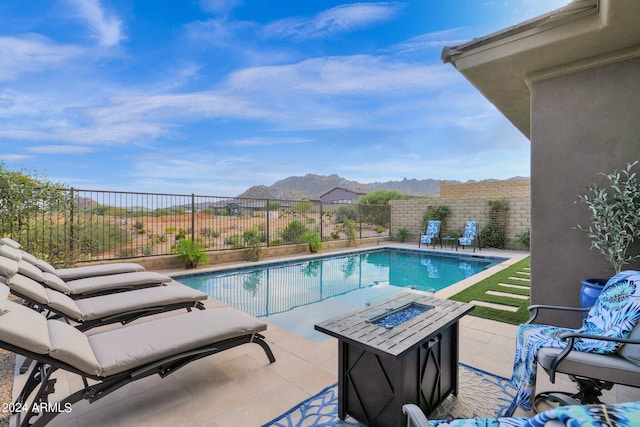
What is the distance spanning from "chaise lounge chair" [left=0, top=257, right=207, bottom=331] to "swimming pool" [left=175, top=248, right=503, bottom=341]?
149cm

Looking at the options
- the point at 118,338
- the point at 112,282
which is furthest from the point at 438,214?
the point at 118,338

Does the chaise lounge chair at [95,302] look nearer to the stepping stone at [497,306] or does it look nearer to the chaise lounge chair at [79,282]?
the chaise lounge chair at [79,282]

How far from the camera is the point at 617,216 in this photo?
3.01 metres

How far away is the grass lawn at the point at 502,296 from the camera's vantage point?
409 cm

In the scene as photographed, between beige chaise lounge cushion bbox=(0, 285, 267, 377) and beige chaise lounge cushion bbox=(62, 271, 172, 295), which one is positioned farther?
beige chaise lounge cushion bbox=(62, 271, 172, 295)

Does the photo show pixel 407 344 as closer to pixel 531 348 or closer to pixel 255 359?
pixel 531 348

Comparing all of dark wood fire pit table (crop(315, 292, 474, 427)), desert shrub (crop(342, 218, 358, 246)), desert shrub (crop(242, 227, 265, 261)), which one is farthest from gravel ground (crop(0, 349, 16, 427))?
desert shrub (crop(342, 218, 358, 246))

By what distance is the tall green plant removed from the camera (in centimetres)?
293

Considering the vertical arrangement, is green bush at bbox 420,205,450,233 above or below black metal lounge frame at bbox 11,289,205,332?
above

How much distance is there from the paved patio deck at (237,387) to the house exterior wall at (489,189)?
1426 cm

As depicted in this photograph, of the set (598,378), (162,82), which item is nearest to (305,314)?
(598,378)

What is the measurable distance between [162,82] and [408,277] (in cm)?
1089

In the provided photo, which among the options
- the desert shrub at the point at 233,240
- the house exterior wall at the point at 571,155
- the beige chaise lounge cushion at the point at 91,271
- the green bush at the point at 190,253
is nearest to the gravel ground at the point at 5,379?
the beige chaise lounge cushion at the point at 91,271

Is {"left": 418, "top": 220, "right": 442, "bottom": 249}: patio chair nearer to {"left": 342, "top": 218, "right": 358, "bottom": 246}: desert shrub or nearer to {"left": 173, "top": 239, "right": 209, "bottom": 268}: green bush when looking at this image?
{"left": 342, "top": 218, "right": 358, "bottom": 246}: desert shrub
